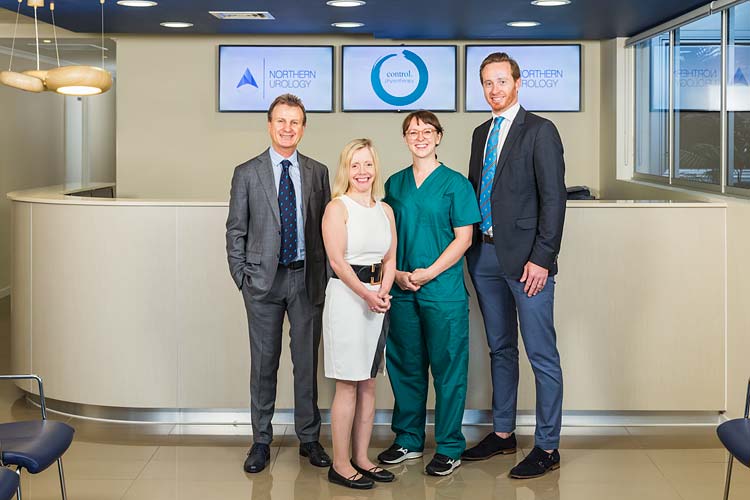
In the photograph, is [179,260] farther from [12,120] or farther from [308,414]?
[12,120]

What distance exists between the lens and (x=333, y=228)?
430 centimetres

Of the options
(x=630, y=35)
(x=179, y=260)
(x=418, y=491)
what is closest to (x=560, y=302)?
(x=418, y=491)

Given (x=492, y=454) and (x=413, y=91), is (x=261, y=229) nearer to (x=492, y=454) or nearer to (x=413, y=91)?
(x=492, y=454)

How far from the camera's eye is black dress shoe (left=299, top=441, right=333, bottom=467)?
4.76 meters

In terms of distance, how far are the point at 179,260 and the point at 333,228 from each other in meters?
1.42

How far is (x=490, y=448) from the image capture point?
4914 mm

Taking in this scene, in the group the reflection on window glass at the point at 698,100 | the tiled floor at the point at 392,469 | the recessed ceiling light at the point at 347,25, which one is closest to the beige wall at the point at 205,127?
the recessed ceiling light at the point at 347,25

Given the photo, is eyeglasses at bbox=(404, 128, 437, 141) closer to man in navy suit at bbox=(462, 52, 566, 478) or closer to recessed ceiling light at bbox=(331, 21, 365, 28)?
man in navy suit at bbox=(462, 52, 566, 478)

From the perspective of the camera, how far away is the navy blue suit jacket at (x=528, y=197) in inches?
177

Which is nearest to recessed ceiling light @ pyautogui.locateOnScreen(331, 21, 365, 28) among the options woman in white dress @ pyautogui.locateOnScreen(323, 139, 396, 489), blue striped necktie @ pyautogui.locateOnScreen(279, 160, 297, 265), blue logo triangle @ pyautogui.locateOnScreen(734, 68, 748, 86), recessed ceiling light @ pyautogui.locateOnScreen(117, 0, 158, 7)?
recessed ceiling light @ pyautogui.locateOnScreen(117, 0, 158, 7)

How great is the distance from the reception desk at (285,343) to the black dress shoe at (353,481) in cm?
98

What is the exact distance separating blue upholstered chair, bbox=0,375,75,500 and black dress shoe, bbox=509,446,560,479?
200 cm

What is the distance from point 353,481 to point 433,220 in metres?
1.21

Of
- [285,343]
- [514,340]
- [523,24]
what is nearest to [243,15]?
[523,24]
